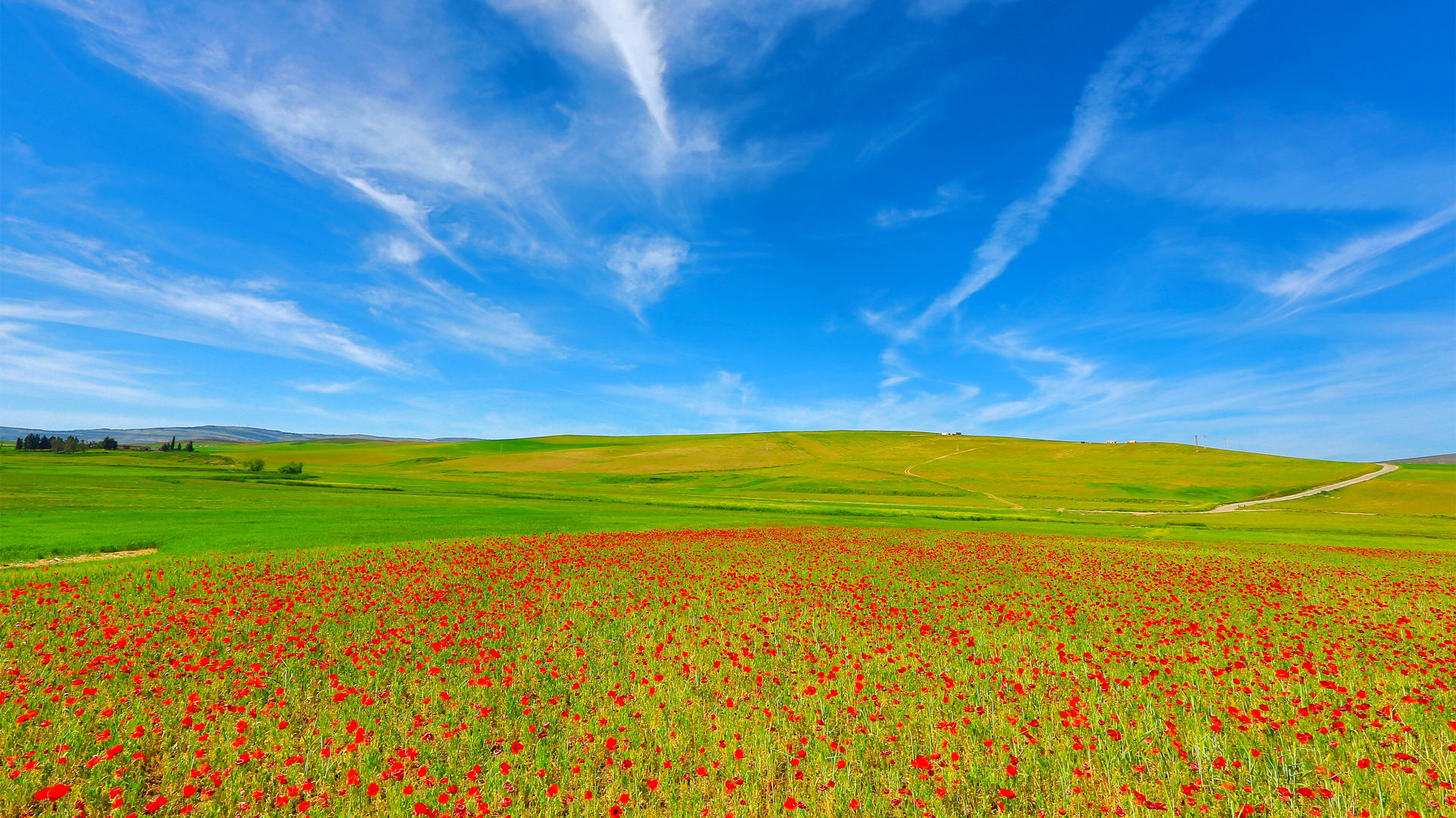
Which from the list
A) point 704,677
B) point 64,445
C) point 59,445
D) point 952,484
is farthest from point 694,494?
point 59,445

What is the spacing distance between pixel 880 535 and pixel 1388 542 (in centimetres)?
3126

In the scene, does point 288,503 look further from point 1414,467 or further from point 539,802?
point 1414,467

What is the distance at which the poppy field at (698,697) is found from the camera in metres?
5.71

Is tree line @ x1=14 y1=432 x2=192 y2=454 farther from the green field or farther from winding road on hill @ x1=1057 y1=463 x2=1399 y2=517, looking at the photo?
winding road on hill @ x1=1057 y1=463 x2=1399 y2=517

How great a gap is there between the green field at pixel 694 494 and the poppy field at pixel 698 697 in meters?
12.4

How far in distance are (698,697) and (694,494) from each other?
64720 millimetres

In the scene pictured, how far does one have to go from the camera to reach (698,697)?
829 centimetres

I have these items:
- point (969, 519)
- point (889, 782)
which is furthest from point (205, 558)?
point (969, 519)

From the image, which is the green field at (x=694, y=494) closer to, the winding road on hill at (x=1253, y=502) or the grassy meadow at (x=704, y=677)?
the winding road on hill at (x=1253, y=502)

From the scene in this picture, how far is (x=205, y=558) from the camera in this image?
664 inches

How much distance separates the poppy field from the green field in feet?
40.8

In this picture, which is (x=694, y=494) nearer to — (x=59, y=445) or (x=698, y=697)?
(x=698, y=697)

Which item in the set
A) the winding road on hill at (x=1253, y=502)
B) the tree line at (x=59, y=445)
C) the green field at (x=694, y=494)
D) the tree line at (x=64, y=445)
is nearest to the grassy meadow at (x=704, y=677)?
the green field at (x=694, y=494)

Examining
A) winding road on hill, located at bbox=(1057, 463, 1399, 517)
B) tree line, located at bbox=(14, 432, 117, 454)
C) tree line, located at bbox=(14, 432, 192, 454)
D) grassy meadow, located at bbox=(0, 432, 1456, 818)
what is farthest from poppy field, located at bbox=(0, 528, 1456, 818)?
tree line, located at bbox=(14, 432, 117, 454)
